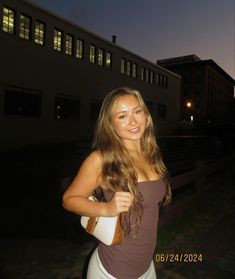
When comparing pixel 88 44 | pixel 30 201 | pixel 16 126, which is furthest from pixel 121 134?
pixel 88 44

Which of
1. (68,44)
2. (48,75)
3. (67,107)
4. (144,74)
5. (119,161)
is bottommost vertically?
(119,161)

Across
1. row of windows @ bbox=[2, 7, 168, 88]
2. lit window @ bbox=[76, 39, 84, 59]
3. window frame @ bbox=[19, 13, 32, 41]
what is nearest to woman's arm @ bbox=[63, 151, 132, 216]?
row of windows @ bbox=[2, 7, 168, 88]

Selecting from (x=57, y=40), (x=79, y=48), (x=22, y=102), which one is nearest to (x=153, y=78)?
(x=79, y=48)

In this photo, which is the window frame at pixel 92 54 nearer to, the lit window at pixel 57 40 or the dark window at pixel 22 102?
the lit window at pixel 57 40

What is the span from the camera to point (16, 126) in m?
18.7

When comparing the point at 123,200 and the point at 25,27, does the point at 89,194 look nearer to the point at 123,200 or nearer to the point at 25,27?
the point at 123,200

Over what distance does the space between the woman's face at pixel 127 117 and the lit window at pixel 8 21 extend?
18.0m

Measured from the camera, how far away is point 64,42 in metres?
22.2

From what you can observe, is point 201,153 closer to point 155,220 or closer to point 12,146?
point 12,146

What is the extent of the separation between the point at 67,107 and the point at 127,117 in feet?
69.7

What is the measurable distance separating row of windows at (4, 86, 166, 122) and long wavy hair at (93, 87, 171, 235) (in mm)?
17495

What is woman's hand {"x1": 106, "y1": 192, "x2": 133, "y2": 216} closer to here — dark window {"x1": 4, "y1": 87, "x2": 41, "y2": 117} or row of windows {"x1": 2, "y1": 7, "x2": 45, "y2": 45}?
dark window {"x1": 4, "y1": 87, "x2": 41, "y2": 117}

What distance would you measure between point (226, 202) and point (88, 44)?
783 inches

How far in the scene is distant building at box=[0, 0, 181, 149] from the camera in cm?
1820
